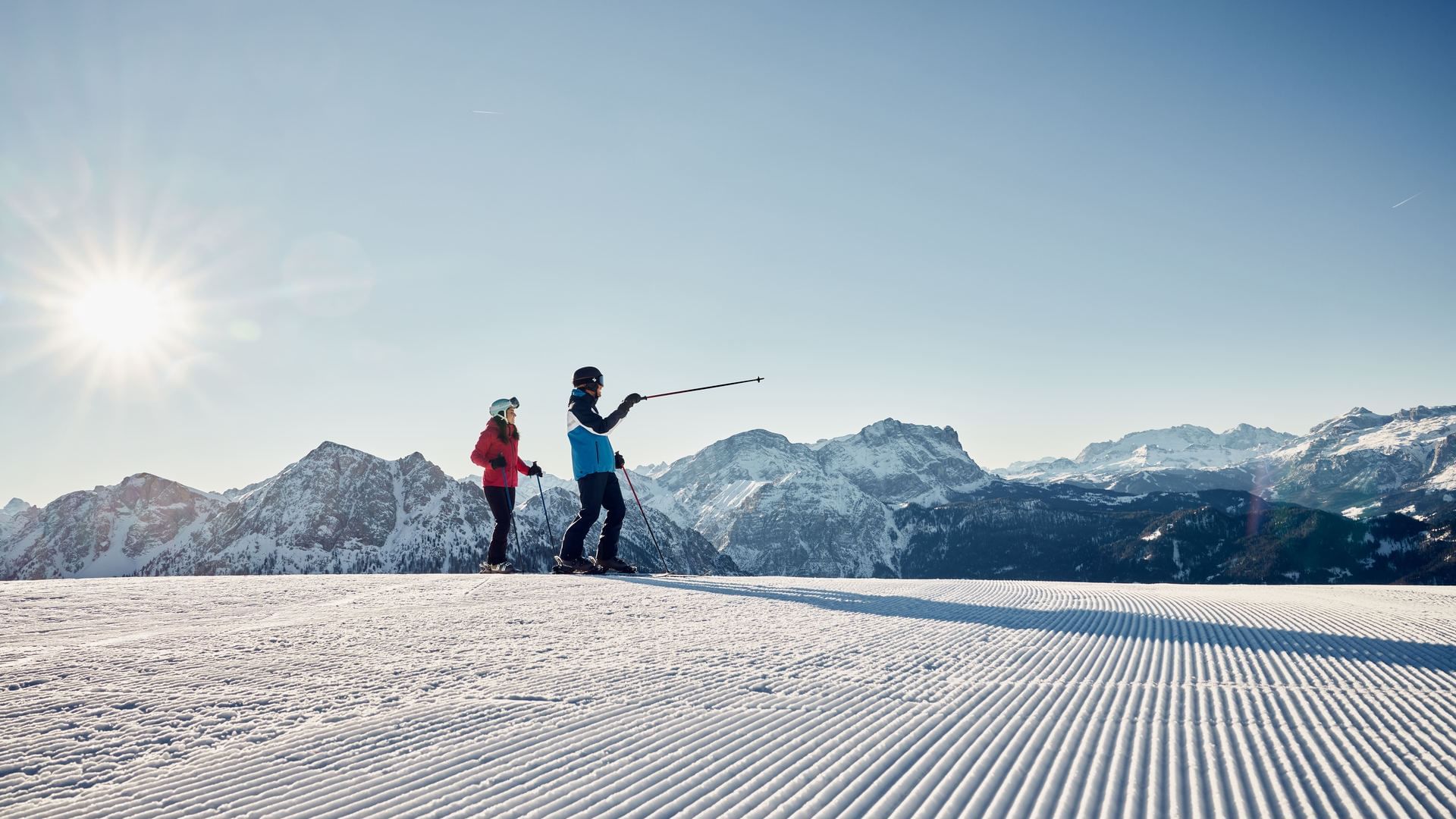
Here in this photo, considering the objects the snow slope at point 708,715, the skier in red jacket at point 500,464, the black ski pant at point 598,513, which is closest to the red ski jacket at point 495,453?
the skier in red jacket at point 500,464

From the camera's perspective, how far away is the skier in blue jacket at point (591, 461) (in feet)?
41.9

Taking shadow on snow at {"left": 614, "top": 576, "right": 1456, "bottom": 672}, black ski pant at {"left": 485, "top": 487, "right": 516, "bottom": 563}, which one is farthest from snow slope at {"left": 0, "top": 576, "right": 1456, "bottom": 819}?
black ski pant at {"left": 485, "top": 487, "right": 516, "bottom": 563}

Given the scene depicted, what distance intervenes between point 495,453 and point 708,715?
11145 millimetres

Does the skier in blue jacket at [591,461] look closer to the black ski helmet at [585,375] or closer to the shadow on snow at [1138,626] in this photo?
the black ski helmet at [585,375]

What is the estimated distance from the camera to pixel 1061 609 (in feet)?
29.0

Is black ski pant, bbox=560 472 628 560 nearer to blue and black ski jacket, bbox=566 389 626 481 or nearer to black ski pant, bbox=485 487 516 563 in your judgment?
blue and black ski jacket, bbox=566 389 626 481

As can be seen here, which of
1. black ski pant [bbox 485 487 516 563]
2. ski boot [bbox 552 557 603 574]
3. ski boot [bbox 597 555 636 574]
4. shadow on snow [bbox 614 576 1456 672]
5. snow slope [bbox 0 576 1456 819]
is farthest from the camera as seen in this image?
black ski pant [bbox 485 487 516 563]

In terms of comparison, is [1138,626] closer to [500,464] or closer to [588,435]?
[588,435]

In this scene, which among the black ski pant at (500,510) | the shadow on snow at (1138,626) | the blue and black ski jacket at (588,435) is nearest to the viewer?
the shadow on snow at (1138,626)

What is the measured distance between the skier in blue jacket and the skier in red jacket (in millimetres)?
1487

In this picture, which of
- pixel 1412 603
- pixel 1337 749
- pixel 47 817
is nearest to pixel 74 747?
pixel 47 817

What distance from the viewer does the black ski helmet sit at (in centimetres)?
1311

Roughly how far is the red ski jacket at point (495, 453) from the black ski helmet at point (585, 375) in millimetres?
2133

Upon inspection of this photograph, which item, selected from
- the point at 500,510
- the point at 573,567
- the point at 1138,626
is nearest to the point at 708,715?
the point at 1138,626
